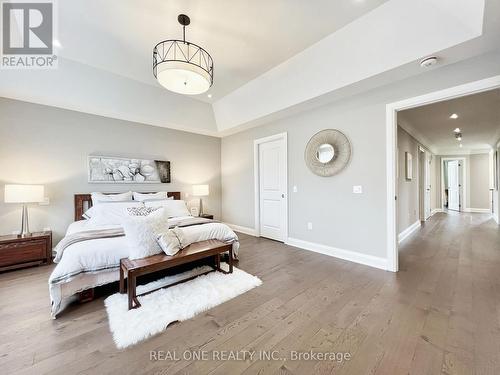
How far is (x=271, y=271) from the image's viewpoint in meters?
2.89

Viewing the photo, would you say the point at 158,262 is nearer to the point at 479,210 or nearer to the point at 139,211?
the point at 139,211

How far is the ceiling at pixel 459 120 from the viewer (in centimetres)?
364

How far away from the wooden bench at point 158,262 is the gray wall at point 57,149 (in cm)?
245

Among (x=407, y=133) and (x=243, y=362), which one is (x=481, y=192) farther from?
(x=243, y=362)

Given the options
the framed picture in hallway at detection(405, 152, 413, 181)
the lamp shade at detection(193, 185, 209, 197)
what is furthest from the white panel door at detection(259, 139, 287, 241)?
the framed picture in hallway at detection(405, 152, 413, 181)

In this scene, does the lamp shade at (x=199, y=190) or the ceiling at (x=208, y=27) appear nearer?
the ceiling at (x=208, y=27)

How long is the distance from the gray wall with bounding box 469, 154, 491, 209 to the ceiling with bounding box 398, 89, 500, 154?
1381 mm

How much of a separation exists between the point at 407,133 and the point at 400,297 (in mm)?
4117

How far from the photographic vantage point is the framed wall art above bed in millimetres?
3951

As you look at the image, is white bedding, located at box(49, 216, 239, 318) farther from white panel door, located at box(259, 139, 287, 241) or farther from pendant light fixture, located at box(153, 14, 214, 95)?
white panel door, located at box(259, 139, 287, 241)

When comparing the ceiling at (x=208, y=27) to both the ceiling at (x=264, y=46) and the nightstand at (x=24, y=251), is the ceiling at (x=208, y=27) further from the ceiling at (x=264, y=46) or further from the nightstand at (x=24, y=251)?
the nightstand at (x=24, y=251)

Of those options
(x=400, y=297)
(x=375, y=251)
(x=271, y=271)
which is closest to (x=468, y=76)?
(x=375, y=251)

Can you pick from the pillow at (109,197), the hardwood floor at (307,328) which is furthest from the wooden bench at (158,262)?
the pillow at (109,197)

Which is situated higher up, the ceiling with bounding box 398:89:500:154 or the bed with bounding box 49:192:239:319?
the ceiling with bounding box 398:89:500:154
